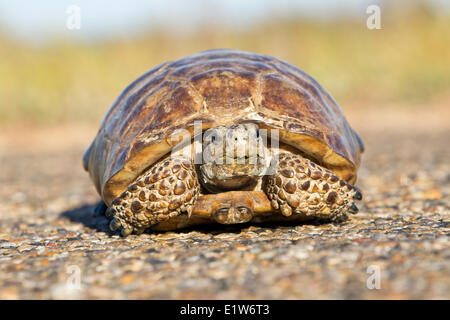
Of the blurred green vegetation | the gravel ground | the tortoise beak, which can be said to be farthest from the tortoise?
the blurred green vegetation

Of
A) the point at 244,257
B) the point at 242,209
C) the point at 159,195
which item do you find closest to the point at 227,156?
the point at 242,209

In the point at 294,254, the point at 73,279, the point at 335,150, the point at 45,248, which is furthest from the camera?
the point at 335,150

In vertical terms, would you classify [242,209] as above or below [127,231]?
above

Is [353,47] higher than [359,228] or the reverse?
higher

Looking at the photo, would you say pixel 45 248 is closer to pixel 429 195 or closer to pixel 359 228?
pixel 359 228

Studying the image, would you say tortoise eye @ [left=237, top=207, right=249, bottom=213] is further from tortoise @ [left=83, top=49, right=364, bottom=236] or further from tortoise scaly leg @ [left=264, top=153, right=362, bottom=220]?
tortoise scaly leg @ [left=264, top=153, right=362, bottom=220]

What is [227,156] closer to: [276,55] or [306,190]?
[306,190]

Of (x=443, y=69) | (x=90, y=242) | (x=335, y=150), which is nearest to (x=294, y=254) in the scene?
(x=335, y=150)
